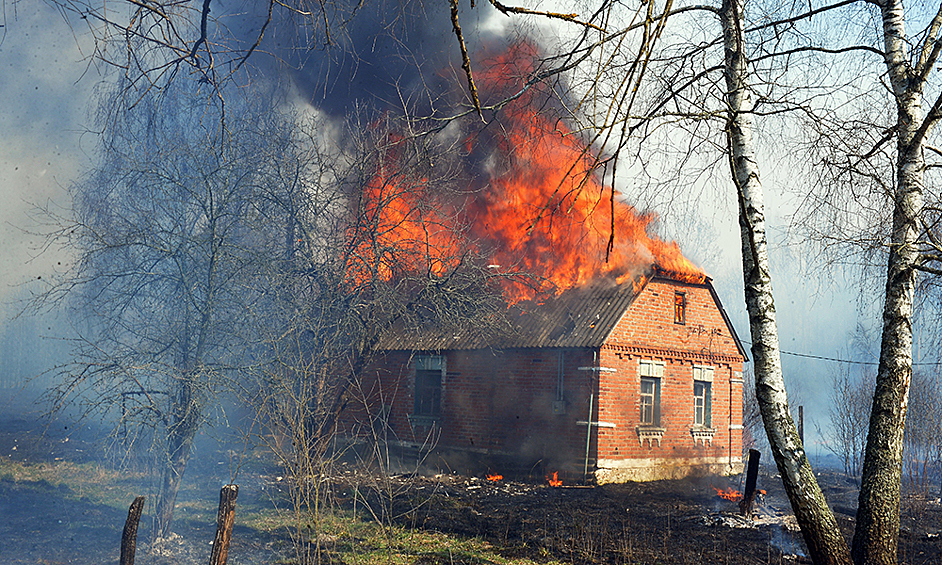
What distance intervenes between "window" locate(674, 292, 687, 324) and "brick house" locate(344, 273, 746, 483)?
30 millimetres

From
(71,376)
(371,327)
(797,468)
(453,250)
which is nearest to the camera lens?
(797,468)

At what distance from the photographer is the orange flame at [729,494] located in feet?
48.6

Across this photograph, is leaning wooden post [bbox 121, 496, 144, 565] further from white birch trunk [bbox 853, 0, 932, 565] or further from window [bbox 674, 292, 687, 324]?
window [bbox 674, 292, 687, 324]

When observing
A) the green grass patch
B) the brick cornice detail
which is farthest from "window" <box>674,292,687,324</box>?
the green grass patch

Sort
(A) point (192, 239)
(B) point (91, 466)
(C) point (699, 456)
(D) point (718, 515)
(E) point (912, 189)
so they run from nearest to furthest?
1. (E) point (912, 189)
2. (A) point (192, 239)
3. (D) point (718, 515)
4. (B) point (91, 466)
5. (C) point (699, 456)

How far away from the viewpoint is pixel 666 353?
58.4 ft

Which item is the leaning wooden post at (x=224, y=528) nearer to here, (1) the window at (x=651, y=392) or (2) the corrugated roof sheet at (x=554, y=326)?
(2) the corrugated roof sheet at (x=554, y=326)

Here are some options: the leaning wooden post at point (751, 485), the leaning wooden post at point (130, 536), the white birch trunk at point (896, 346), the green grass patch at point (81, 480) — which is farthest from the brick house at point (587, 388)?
the white birch trunk at point (896, 346)

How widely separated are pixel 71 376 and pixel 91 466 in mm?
9691

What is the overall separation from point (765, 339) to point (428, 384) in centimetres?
1470

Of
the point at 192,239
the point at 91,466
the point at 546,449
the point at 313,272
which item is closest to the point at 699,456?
the point at 546,449

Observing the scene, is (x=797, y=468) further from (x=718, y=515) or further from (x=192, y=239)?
(x=192, y=239)

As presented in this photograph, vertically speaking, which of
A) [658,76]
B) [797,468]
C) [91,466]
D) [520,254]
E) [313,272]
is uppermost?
[520,254]

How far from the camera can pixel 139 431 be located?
29.7 ft
